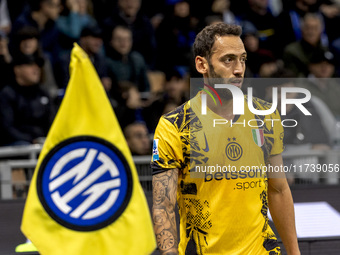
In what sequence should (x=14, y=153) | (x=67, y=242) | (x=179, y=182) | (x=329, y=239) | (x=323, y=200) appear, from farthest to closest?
(x=14, y=153), (x=323, y=200), (x=329, y=239), (x=179, y=182), (x=67, y=242)

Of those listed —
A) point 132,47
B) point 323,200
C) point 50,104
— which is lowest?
point 323,200

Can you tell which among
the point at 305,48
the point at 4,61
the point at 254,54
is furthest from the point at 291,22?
the point at 4,61

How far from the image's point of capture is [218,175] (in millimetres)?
2684

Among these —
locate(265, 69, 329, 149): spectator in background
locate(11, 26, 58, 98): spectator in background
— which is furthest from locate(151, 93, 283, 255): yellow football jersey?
locate(11, 26, 58, 98): spectator in background

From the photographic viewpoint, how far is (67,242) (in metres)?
2.37

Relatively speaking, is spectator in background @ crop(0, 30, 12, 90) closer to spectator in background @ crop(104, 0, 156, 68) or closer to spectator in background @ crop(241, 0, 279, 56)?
spectator in background @ crop(104, 0, 156, 68)

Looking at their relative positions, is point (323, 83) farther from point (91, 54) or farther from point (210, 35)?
point (210, 35)

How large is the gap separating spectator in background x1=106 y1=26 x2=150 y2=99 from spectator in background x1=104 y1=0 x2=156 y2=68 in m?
0.50

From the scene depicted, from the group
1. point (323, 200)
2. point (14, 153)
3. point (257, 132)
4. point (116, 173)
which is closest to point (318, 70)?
point (323, 200)

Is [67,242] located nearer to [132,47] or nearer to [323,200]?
[323,200]

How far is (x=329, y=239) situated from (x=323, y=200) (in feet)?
3.83

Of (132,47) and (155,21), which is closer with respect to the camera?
(132,47)

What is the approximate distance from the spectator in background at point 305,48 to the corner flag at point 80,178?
5.87 meters

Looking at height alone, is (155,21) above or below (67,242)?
above
